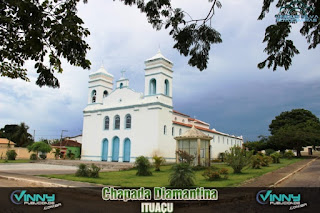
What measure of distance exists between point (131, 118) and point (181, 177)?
17387 millimetres

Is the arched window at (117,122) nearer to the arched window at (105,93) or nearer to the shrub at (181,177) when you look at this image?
the arched window at (105,93)

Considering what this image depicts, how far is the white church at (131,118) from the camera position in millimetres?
25047

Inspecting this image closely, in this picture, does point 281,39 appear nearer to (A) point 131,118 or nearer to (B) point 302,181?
(B) point 302,181

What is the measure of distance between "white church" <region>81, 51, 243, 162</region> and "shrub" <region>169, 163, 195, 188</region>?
1372 cm

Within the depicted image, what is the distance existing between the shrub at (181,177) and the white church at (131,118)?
45.0 feet

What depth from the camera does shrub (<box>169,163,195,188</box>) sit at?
31.7 feet

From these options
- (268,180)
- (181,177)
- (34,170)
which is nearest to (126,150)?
(34,170)

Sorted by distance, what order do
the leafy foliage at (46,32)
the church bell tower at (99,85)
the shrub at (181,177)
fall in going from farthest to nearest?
the church bell tower at (99,85) → the shrub at (181,177) → the leafy foliage at (46,32)

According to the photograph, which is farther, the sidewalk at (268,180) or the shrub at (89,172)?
the shrub at (89,172)

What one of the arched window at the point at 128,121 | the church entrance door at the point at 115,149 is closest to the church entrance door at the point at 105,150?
the church entrance door at the point at 115,149

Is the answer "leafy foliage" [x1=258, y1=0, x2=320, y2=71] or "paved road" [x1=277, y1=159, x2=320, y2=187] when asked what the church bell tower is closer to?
"paved road" [x1=277, y1=159, x2=320, y2=187]

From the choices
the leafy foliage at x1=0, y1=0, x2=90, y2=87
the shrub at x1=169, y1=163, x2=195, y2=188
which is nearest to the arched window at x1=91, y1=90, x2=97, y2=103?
the shrub at x1=169, y1=163, x2=195, y2=188

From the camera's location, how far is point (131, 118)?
2666 cm

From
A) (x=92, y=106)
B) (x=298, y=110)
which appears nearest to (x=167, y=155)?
(x=92, y=106)
